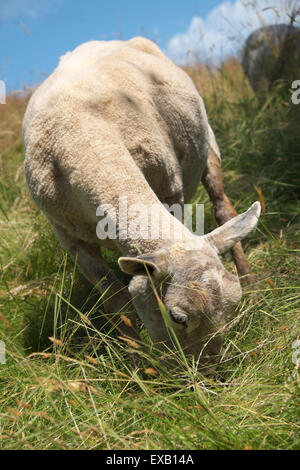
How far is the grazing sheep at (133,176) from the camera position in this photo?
2523 mm

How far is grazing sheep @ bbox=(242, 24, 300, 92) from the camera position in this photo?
7.05 m

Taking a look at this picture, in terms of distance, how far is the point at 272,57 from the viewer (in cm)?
739

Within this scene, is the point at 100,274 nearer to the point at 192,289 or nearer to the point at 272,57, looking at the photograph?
the point at 192,289

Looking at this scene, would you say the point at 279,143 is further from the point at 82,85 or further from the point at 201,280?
the point at 201,280

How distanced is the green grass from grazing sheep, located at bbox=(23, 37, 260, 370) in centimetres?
26

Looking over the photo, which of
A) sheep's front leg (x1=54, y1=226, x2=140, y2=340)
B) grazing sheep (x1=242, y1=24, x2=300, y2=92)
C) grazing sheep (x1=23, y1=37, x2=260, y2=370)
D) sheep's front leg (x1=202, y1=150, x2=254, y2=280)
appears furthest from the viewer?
grazing sheep (x1=242, y1=24, x2=300, y2=92)

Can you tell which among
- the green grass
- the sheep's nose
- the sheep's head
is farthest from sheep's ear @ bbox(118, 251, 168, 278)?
the green grass

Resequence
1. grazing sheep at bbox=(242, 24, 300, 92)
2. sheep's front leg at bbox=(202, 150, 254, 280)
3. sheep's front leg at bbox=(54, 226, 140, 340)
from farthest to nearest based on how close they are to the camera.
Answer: grazing sheep at bbox=(242, 24, 300, 92), sheep's front leg at bbox=(202, 150, 254, 280), sheep's front leg at bbox=(54, 226, 140, 340)

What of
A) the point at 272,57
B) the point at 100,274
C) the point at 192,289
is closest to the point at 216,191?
the point at 100,274

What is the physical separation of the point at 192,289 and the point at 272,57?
5.97 metres

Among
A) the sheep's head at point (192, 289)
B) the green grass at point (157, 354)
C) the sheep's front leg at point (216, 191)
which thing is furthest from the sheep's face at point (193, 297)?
the sheep's front leg at point (216, 191)

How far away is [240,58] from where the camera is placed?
8250mm

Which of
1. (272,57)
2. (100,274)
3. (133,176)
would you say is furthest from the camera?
(272,57)

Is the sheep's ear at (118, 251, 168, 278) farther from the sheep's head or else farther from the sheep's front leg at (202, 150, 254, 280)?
the sheep's front leg at (202, 150, 254, 280)
